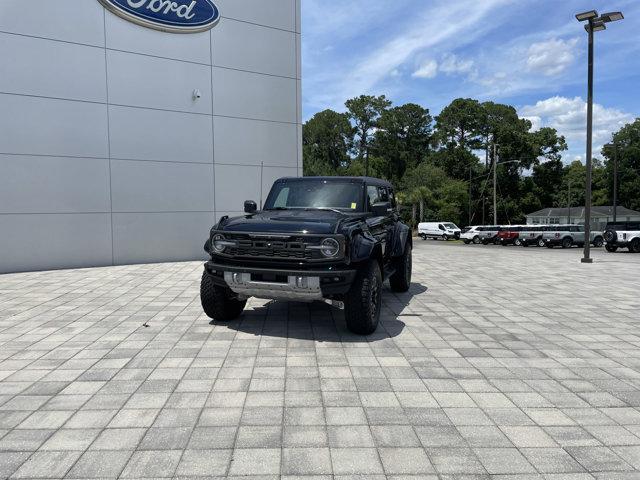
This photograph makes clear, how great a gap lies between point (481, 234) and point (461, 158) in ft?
107

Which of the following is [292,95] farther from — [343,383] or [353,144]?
[353,144]

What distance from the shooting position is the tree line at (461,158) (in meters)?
55.0

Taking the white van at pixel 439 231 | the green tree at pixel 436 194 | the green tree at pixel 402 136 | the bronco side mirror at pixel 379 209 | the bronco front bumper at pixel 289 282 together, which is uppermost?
the green tree at pixel 402 136

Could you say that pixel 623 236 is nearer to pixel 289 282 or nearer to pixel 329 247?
pixel 329 247

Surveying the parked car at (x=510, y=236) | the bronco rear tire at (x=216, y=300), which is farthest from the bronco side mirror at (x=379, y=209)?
the parked car at (x=510, y=236)

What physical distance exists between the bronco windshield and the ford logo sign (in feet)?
29.2

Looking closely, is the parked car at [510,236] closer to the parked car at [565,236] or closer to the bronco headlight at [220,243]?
the parked car at [565,236]

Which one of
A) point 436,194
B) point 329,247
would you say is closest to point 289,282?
point 329,247

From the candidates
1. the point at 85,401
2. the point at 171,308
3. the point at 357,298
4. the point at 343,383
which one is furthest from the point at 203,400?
the point at 171,308

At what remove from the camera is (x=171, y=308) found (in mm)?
7434

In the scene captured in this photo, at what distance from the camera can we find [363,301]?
18.0 ft

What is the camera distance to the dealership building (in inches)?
446

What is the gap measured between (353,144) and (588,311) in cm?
7148

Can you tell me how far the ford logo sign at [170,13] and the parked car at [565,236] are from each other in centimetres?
2430
